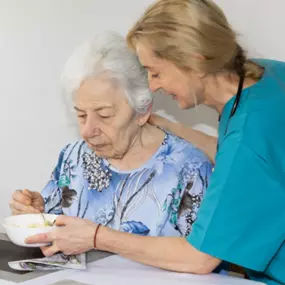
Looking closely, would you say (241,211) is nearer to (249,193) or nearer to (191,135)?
(249,193)

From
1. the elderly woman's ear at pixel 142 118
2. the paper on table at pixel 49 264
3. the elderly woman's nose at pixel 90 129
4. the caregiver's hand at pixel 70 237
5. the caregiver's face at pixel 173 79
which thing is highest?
the caregiver's face at pixel 173 79

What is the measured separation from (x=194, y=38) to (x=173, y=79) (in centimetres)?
15

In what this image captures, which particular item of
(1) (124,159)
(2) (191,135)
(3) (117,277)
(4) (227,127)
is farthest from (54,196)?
(4) (227,127)

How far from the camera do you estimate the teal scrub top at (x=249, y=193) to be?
1302 mm

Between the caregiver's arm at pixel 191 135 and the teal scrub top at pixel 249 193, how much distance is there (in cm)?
56

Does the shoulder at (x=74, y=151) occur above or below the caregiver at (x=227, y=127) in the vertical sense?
below

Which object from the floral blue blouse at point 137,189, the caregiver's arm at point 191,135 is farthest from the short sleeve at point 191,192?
the caregiver's arm at point 191,135

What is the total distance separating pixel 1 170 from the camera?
2.46m

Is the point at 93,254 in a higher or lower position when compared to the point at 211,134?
lower

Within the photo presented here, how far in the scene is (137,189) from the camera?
184 centimetres

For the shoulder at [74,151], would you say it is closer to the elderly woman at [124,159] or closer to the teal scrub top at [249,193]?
the elderly woman at [124,159]

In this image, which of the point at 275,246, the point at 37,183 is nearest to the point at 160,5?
the point at 275,246

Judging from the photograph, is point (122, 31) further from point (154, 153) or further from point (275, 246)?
point (275, 246)

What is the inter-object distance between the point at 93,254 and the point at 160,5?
719 mm
